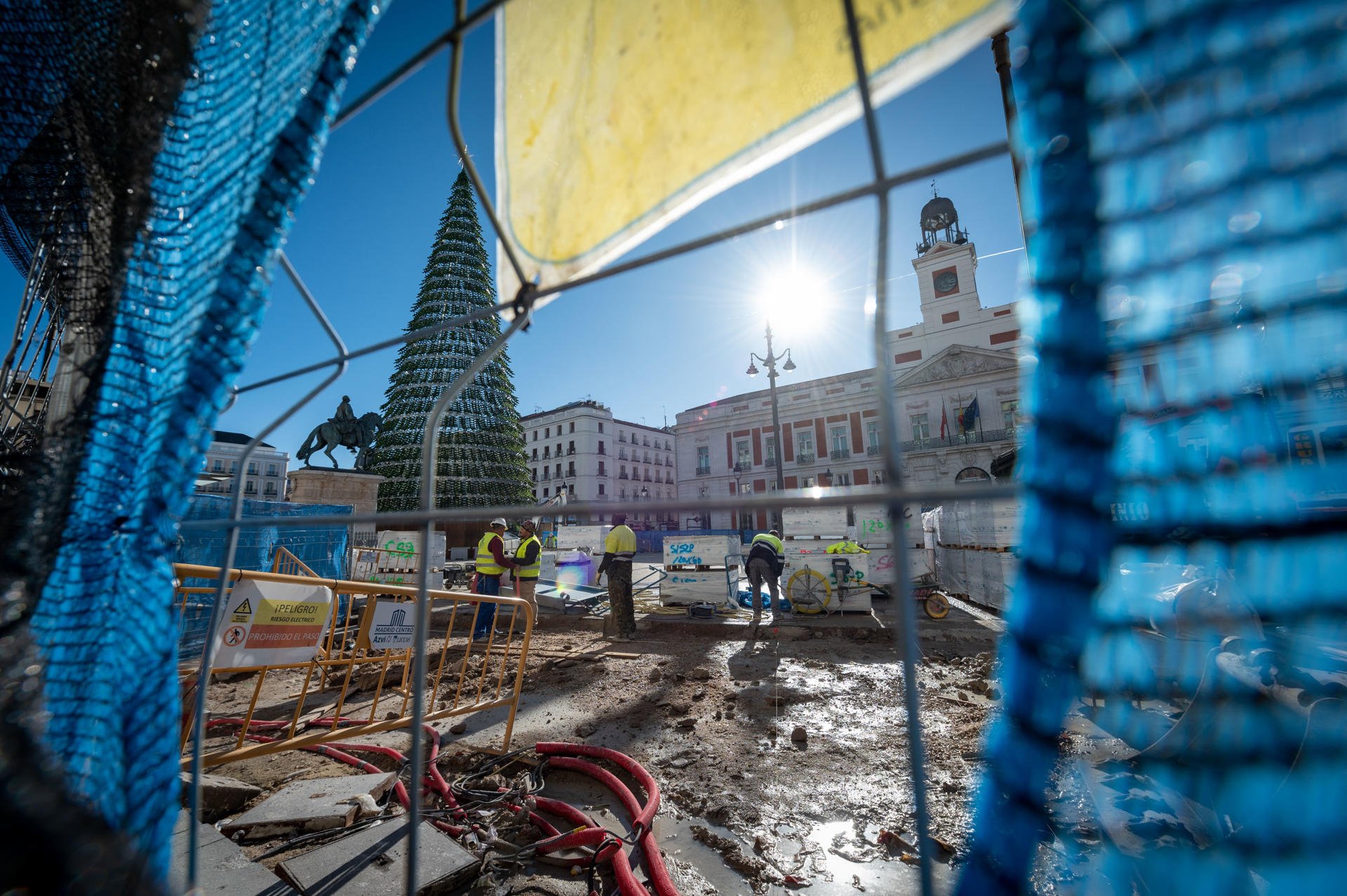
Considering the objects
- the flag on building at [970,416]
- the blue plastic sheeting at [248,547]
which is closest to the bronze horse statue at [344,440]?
the blue plastic sheeting at [248,547]

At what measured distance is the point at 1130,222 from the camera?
0.50m

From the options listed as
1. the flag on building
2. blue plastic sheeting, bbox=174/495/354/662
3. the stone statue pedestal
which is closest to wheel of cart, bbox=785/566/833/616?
blue plastic sheeting, bbox=174/495/354/662

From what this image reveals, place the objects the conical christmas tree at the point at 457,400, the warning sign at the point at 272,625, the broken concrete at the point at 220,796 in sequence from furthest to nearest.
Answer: the conical christmas tree at the point at 457,400 → the broken concrete at the point at 220,796 → the warning sign at the point at 272,625

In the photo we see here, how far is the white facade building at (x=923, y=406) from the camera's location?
29812 mm

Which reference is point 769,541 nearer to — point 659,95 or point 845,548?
point 845,548

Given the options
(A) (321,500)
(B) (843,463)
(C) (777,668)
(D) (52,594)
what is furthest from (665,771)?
(B) (843,463)

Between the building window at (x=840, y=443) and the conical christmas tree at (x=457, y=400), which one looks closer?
the conical christmas tree at (x=457, y=400)

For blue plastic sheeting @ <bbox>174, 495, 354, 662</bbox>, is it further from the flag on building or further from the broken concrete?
the flag on building

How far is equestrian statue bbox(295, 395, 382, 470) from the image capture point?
80.0 feet

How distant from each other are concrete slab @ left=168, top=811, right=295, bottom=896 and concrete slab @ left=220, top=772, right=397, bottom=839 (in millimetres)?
339

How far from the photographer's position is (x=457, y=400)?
2353 centimetres

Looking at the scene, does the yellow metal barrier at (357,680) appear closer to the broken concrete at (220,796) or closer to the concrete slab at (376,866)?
the broken concrete at (220,796)

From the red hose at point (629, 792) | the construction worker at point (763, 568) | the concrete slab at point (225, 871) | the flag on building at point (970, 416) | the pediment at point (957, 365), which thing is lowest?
the red hose at point (629, 792)

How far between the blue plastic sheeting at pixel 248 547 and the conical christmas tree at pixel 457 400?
11895 millimetres
